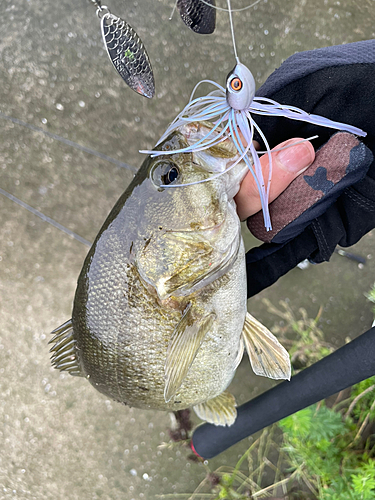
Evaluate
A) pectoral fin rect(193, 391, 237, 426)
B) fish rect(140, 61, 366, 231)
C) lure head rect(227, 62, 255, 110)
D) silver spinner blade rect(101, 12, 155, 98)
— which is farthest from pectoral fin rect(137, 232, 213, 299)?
pectoral fin rect(193, 391, 237, 426)

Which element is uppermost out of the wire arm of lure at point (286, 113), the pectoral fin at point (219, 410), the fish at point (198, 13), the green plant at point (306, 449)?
the fish at point (198, 13)

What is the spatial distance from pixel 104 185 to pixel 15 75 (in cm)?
88

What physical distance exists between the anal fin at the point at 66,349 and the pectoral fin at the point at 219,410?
641 millimetres

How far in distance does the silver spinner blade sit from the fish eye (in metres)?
0.39

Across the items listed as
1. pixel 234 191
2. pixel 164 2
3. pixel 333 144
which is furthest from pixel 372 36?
pixel 234 191

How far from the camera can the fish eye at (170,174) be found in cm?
102

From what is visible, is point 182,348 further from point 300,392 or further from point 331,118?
point 331,118

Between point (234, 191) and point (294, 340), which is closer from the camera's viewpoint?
point (234, 191)

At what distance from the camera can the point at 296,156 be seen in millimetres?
1121

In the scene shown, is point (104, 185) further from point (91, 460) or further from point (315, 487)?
point (315, 487)

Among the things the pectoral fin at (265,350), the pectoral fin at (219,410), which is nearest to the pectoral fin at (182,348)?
the pectoral fin at (265,350)

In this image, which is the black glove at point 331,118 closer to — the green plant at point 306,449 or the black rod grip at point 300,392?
the black rod grip at point 300,392

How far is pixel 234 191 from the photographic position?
1.09 meters

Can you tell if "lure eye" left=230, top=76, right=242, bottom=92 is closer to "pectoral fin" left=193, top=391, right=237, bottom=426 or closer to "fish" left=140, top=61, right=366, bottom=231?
"fish" left=140, top=61, right=366, bottom=231
